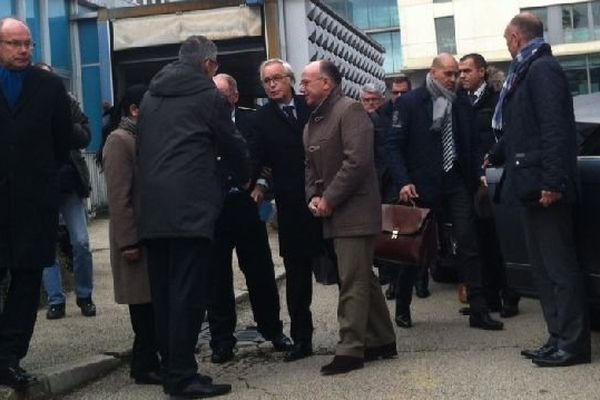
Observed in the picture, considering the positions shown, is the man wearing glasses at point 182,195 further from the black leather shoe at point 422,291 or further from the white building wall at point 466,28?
the white building wall at point 466,28

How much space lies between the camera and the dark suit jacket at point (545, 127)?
4875 mm

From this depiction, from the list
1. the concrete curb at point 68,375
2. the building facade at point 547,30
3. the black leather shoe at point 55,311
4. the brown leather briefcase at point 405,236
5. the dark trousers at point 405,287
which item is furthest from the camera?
the building facade at point 547,30

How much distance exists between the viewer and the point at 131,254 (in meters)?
5.06

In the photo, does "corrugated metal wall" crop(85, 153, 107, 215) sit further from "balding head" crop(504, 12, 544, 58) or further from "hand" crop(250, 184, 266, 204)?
"balding head" crop(504, 12, 544, 58)

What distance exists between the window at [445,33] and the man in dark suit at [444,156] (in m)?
46.8

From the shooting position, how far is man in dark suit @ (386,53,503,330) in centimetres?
634

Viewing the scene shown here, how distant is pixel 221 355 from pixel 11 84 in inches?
85.5

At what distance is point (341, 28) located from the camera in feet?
48.8

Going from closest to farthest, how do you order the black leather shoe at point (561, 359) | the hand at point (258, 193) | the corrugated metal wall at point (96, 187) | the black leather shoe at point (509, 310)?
the black leather shoe at point (561, 359) < the hand at point (258, 193) < the black leather shoe at point (509, 310) < the corrugated metal wall at point (96, 187)

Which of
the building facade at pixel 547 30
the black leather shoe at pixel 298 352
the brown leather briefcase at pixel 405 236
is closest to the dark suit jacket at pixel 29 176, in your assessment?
the black leather shoe at pixel 298 352

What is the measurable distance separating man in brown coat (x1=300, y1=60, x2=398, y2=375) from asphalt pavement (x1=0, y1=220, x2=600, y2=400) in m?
0.28

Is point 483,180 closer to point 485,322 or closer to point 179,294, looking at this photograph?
point 485,322

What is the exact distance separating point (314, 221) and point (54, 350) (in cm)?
195

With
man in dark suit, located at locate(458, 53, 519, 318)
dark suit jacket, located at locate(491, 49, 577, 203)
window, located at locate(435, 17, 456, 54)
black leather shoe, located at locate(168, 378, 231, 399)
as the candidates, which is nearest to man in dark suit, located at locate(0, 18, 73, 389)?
black leather shoe, located at locate(168, 378, 231, 399)
